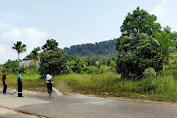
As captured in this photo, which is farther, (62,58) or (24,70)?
(24,70)

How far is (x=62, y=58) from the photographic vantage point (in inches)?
979

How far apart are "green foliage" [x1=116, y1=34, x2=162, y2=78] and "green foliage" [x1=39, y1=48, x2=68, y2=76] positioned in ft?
38.4

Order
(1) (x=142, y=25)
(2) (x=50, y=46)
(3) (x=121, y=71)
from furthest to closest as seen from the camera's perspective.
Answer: (2) (x=50, y=46) < (1) (x=142, y=25) < (3) (x=121, y=71)

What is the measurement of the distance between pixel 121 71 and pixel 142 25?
11.6 metres

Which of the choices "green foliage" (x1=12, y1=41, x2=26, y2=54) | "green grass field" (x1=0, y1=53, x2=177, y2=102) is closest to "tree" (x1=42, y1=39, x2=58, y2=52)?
"green foliage" (x1=12, y1=41, x2=26, y2=54)

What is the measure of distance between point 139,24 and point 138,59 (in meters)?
12.2

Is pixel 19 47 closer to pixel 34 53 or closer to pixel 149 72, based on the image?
pixel 34 53

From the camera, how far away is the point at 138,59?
13.4m

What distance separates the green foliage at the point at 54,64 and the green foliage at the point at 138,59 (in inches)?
461

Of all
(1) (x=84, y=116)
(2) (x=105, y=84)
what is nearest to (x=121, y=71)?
(2) (x=105, y=84)

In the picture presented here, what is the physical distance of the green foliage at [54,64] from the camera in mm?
24312

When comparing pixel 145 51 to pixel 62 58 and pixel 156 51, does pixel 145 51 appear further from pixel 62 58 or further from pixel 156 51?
pixel 62 58

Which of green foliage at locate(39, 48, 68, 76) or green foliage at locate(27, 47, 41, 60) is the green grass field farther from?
green foliage at locate(27, 47, 41, 60)

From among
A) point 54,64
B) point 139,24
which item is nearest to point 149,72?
point 139,24
